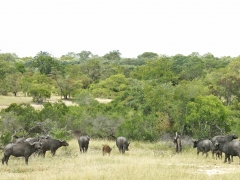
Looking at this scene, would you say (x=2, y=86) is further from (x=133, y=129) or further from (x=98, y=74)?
(x=133, y=129)

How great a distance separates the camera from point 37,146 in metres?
18.2

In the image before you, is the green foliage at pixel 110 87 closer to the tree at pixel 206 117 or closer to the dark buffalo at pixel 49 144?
the tree at pixel 206 117

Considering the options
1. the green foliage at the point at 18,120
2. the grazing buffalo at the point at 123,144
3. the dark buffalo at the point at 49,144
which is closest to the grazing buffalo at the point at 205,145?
the grazing buffalo at the point at 123,144

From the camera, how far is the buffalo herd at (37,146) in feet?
56.7

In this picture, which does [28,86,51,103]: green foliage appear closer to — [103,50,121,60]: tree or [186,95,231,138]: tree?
[186,95,231,138]: tree

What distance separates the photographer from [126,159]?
19.4 m

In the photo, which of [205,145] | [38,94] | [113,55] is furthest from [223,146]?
[113,55]

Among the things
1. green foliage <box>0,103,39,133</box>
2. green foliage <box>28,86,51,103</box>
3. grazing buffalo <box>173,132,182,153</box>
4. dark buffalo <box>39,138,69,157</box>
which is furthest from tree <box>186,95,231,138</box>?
green foliage <box>28,86,51,103</box>

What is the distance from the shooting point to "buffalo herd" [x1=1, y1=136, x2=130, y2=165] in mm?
17297

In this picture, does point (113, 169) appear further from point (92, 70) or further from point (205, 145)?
point (92, 70)

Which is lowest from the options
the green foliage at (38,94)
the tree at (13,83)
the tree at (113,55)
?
the green foliage at (38,94)

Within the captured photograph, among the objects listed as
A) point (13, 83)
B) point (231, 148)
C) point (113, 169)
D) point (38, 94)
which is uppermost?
point (13, 83)

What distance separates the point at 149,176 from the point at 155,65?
56.6 metres

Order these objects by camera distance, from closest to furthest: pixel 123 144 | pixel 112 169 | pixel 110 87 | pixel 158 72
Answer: pixel 112 169
pixel 123 144
pixel 158 72
pixel 110 87
